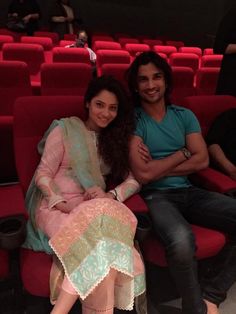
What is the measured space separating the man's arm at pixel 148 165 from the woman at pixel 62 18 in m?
5.13

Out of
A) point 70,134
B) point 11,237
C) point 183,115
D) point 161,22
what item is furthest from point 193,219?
point 161,22

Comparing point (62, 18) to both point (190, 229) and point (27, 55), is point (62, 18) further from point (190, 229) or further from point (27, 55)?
point (190, 229)

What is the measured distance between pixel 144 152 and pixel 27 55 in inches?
96.9

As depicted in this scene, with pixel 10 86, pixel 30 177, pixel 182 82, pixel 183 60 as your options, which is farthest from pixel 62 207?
pixel 183 60

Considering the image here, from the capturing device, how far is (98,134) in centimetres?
147

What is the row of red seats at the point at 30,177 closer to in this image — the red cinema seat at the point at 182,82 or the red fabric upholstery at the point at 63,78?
the red fabric upholstery at the point at 63,78

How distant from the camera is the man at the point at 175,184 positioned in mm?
1222

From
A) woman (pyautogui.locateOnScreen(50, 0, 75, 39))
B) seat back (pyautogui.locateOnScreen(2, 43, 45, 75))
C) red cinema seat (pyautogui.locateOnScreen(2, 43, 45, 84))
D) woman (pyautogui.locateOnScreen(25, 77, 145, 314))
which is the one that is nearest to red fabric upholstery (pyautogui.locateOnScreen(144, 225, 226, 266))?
woman (pyautogui.locateOnScreen(25, 77, 145, 314))

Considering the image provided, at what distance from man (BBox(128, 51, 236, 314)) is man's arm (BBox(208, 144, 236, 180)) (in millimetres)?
148

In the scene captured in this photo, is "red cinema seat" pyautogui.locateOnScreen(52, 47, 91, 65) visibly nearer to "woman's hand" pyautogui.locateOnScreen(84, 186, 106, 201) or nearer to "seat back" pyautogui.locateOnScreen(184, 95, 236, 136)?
"seat back" pyautogui.locateOnScreen(184, 95, 236, 136)

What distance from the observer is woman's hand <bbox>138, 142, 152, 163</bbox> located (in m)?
1.46

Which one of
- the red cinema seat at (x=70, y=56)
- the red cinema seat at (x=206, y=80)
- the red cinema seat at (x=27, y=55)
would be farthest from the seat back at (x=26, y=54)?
the red cinema seat at (x=206, y=80)

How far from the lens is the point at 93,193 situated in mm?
1306

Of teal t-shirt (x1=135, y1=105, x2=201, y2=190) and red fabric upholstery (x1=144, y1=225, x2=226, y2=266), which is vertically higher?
teal t-shirt (x1=135, y1=105, x2=201, y2=190)
